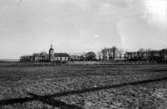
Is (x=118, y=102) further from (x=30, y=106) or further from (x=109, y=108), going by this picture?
(x=30, y=106)

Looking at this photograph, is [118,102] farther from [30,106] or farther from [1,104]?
[1,104]

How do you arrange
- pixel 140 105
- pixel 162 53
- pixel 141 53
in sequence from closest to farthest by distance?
pixel 140 105 → pixel 162 53 → pixel 141 53

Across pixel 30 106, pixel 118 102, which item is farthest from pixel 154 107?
pixel 30 106

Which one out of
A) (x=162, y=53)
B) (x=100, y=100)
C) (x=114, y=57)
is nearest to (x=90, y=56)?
(x=114, y=57)

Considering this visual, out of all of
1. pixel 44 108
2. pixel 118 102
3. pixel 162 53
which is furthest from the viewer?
pixel 162 53

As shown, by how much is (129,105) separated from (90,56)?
176889 millimetres

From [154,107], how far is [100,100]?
2.47m

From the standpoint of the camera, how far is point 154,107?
23.5 ft

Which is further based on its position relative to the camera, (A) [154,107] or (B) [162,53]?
(B) [162,53]

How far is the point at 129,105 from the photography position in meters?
7.57

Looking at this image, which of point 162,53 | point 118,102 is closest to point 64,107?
point 118,102

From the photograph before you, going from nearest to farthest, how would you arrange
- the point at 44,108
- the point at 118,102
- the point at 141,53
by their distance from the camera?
the point at 44,108
the point at 118,102
the point at 141,53

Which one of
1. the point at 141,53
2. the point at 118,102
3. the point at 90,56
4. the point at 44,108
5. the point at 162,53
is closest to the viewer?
the point at 44,108

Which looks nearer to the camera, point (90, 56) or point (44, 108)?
point (44, 108)
